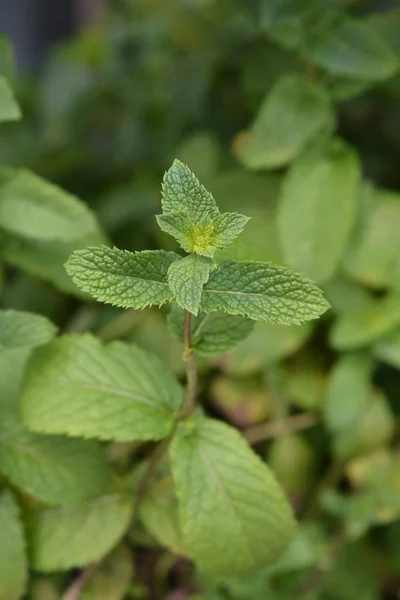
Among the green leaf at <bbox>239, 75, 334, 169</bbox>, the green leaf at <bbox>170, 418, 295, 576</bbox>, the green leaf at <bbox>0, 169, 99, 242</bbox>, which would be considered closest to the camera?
the green leaf at <bbox>170, 418, 295, 576</bbox>

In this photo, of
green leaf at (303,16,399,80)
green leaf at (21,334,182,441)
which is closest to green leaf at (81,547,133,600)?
green leaf at (21,334,182,441)

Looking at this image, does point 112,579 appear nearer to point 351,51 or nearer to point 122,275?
point 122,275

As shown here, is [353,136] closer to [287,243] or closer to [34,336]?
[287,243]

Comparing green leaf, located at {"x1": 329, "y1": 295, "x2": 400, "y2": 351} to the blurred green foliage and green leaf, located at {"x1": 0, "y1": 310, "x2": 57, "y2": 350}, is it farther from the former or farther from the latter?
green leaf, located at {"x1": 0, "y1": 310, "x2": 57, "y2": 350}

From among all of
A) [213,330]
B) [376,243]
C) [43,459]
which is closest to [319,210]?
[376,243]

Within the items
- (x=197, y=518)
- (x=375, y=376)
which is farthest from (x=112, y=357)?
(x=375, y=376)

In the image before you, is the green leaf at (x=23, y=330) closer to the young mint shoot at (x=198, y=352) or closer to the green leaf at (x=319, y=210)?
the young mint shoot at (x=198, y=352)
